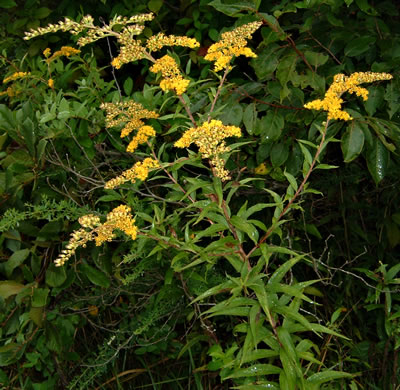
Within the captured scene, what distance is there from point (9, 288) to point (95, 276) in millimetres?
369

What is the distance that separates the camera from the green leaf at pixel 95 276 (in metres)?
2.44

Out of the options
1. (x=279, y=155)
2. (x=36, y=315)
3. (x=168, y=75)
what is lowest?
(x=36, y=315)

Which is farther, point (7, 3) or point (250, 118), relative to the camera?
point (7, 3)

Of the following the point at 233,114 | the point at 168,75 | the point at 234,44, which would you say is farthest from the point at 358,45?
the point at 168,75

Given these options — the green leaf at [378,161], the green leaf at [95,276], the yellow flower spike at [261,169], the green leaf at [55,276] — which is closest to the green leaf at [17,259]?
the green leaf at [55,276]

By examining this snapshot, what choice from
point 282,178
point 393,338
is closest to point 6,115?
point 282,178

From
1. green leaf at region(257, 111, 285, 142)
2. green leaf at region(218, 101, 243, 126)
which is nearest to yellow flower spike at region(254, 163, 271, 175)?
green leaf at region(257, 111, 285, 142)

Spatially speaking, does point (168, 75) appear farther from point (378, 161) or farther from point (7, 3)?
point (7, 3)

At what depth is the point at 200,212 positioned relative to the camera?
2.06 m

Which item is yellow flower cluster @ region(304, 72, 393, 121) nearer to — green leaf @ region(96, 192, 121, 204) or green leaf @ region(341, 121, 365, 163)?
green leaf @ region(341, 121, 365, 163)

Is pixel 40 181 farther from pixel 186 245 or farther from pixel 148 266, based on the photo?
pixel 186 245

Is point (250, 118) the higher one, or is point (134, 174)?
point (134, 174)

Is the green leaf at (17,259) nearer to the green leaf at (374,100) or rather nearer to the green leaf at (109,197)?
the green leaf at (109,197)

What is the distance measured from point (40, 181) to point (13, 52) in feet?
4.54
